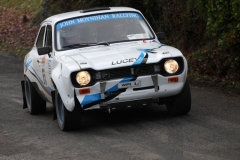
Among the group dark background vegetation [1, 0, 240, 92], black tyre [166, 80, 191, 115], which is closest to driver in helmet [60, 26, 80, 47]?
black tyre [166, 80, 191, 115]

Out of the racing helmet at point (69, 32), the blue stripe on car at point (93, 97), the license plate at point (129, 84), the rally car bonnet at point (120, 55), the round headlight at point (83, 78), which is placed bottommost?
the blue stripe on car at point (93, 97)

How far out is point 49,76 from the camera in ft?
31.7

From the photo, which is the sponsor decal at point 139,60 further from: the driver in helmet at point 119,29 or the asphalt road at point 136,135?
the driver in helmet at point 119,29

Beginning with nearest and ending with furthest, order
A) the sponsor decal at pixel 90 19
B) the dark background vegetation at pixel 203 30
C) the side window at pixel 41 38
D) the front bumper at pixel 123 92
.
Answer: the front bumper at pixel 123 92 → the sponsor decal at pixel 90 19 → the side window at pixel 41 38 → the dark background vegetation at pixel 203 30

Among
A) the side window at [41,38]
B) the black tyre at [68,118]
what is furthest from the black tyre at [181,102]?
the side window at [41,38]

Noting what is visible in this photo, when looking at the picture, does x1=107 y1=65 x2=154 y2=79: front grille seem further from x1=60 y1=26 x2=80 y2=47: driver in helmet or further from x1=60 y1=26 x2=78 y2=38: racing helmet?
x1=60 y1=26 x2=78 y2=38: racing helmet

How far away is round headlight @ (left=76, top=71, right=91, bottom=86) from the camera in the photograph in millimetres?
8488

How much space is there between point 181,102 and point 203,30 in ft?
24.3

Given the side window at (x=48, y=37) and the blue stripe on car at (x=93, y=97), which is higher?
the side window at (x=48, y=37)

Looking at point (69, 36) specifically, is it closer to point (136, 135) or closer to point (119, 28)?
point (119, 28)

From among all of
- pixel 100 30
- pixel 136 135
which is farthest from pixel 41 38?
pixel 136 135

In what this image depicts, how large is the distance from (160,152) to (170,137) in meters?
0.81

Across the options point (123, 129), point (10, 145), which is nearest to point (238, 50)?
point (123, 129)

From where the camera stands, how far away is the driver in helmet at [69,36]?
31.9 feet
